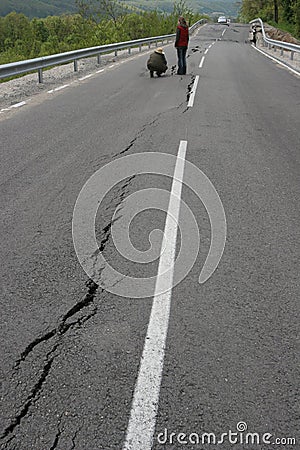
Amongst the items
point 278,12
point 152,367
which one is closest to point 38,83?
point 152,367

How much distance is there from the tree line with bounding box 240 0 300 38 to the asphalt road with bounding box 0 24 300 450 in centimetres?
4999

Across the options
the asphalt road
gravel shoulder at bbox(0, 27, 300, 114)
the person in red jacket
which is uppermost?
the person in red jacket

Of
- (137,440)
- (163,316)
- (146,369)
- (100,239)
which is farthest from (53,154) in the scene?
(137,440)

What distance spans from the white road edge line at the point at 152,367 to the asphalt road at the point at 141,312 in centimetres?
3

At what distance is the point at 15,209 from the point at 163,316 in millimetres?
2525

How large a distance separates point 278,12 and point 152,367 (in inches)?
3011

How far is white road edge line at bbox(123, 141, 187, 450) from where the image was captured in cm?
247

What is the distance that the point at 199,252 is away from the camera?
14.5 ft

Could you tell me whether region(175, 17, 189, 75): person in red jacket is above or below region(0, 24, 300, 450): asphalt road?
above

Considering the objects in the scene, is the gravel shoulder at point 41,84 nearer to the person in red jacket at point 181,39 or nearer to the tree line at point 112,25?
the person in red jacket at point 181,39

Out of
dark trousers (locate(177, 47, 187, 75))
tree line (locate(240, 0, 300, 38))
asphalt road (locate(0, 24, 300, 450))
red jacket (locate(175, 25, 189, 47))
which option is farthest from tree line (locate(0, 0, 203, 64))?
asphalt road (locate(0, 24, 300, 450))

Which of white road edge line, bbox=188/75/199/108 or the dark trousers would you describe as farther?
the dark trousers

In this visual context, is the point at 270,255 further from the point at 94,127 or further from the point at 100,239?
the point at 94,127

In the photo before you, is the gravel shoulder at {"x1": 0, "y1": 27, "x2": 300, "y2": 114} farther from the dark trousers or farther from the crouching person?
the dark trousers
